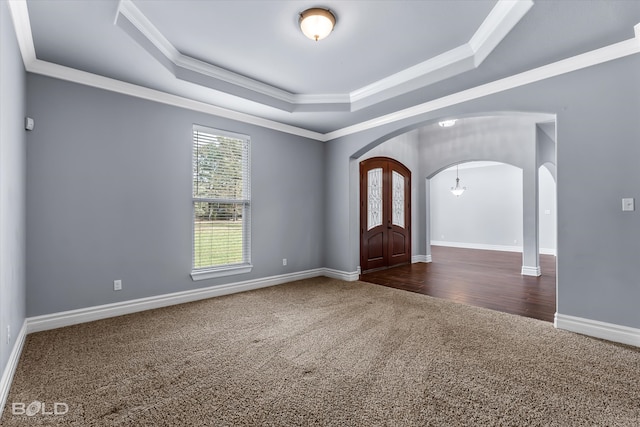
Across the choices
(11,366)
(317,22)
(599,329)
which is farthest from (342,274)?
(11,366)

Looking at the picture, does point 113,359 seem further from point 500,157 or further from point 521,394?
point 500,157

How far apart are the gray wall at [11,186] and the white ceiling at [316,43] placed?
1.38ft

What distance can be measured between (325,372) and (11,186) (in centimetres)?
276

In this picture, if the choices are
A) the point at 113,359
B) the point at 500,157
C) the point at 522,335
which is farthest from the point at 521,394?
the point at 500,157

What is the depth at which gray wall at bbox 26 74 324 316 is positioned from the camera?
3020 mm

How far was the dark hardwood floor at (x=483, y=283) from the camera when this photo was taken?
13.0ft

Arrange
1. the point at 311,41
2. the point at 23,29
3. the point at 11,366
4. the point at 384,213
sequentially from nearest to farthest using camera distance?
the point at 11,366, the point at 23,29, the point at 311,41, the point at 384,213

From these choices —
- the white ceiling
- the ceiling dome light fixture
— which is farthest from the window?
the ceiling dome light fixture

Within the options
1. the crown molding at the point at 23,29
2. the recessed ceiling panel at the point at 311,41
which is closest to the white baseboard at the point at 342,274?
the recessed ceiling panel at the point at 311,41

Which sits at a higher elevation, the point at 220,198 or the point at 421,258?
the point at 220,198

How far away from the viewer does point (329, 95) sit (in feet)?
14.4

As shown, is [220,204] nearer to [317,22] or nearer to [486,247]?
[317,22]

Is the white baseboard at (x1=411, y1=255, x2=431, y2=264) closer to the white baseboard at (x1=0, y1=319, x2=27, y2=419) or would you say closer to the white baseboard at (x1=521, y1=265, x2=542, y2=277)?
the white baseboard at (x1=521, y1=265, x2=542, y2=277)

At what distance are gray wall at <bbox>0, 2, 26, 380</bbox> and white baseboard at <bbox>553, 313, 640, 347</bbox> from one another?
4.67m
